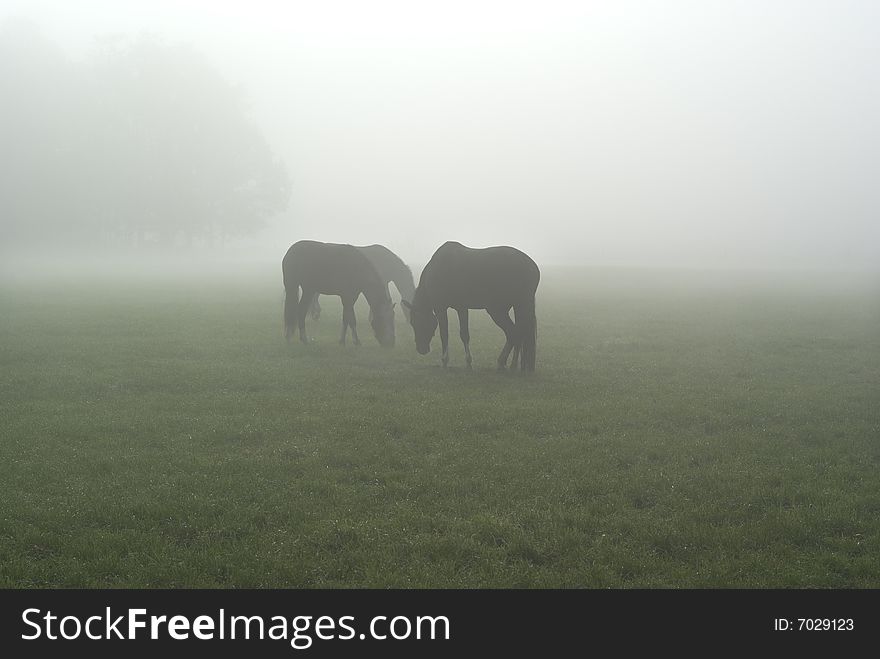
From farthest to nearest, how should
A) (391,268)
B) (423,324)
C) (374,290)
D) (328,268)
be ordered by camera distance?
(391,268), (374,290), (328,268), (423,324)

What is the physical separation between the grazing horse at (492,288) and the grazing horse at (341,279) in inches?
114

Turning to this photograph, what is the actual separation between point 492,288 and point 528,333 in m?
1.12

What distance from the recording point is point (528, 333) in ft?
42.4

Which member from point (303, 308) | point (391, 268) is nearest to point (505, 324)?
point (303, 308)

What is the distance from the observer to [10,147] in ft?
148

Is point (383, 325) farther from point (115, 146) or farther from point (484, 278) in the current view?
point (115, 146)

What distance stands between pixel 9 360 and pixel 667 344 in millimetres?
15022

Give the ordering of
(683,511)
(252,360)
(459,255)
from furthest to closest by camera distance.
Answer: (252,360)
(459,255)
(683,511)

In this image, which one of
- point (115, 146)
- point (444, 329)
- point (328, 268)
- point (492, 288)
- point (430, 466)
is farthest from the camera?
point (115, 146)

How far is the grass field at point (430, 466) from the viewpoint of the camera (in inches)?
213

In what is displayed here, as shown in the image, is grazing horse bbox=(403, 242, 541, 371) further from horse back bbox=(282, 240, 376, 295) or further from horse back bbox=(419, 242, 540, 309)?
horse back bbox=(282, 240, 376, 295)
